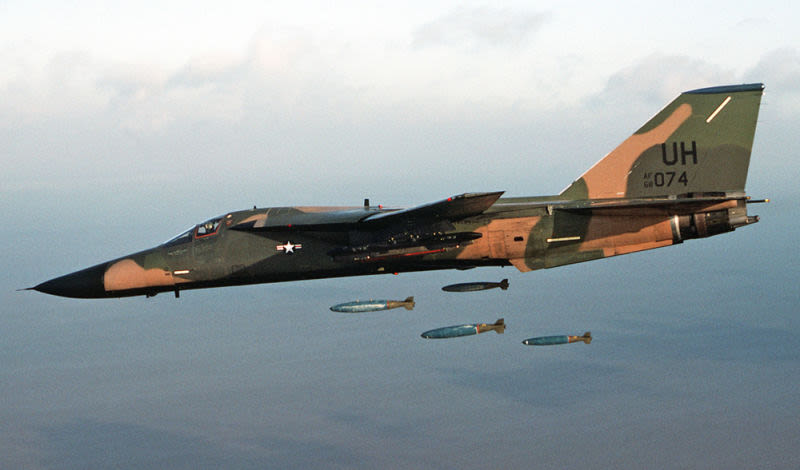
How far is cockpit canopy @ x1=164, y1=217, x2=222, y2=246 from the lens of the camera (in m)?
28.0

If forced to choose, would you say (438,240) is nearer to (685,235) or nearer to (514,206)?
(514,206)

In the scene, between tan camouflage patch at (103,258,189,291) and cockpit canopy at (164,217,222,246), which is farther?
tan camouflage patch at (103,258,189,291)

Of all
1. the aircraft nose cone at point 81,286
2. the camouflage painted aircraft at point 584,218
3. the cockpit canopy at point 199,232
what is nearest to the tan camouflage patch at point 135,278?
the aircraft nose cone at point 81,286

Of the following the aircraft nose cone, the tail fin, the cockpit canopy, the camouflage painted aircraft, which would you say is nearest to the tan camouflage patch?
the aircraft nose cone

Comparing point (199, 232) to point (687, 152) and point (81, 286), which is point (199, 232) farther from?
point (687, 152)

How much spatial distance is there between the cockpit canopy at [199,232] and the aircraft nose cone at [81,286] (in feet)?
9.62

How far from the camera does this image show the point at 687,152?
2597 centimetres

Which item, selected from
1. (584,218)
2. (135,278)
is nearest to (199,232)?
(135,278)

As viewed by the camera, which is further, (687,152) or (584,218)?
(687,152)

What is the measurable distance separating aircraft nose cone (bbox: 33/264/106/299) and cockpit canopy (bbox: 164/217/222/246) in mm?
2933

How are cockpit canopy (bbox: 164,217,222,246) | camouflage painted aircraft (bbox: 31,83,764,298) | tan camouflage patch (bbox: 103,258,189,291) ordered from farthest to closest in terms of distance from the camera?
tan camouflage patch (bbox: 103,258,189,291) → cockpit canopy (bbox: 164,217,222,246) → camouflage painted aircraft (bbox: 31,83,764,298)

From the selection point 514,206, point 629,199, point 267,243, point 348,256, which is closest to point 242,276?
point 267,243

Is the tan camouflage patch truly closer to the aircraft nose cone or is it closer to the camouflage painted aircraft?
the aircraft nose cone

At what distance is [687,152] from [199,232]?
1788 centimetres
